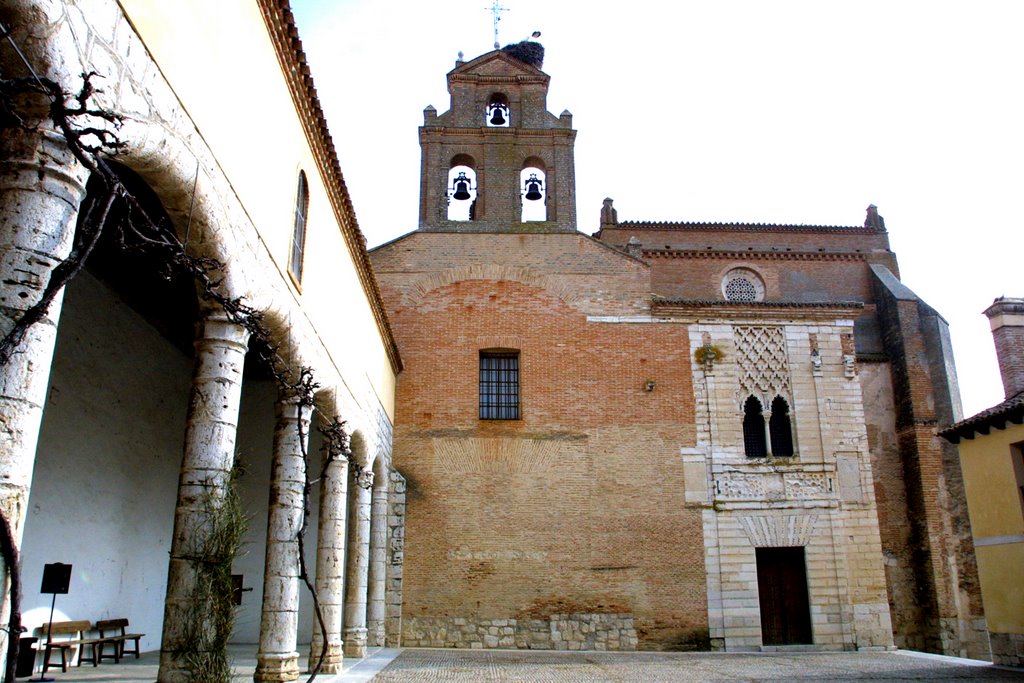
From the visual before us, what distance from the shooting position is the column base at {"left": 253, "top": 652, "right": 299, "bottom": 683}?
795 centimetres

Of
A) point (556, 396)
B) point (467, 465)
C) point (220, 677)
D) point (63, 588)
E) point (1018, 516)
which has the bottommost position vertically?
point (220, 677)

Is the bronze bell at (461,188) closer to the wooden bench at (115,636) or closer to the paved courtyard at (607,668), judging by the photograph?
the paved courtyard at (607,668)

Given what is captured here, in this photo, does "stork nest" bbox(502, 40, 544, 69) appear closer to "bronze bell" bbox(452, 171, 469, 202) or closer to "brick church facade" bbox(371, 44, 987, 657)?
"brick church facade" bbox(371, 44, 987, 657)

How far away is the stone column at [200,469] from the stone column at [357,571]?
21.8 feet

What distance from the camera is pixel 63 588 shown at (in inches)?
377

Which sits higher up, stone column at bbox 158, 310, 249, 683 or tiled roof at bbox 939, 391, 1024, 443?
tiled roof at bbox 939, 391, 1024, 443

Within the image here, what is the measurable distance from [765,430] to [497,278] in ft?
21.6

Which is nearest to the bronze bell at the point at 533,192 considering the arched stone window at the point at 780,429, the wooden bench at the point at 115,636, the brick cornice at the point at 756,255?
the brick cornice at the point at 756,255

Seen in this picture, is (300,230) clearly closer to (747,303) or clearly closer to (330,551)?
(330,551)

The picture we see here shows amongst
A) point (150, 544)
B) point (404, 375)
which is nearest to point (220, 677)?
point (150, 544)

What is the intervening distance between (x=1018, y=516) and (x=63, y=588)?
45.0 feet

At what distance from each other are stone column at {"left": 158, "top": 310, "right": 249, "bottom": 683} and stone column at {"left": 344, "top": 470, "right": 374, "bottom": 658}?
6.64 m

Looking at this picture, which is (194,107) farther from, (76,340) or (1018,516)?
(1018,516)

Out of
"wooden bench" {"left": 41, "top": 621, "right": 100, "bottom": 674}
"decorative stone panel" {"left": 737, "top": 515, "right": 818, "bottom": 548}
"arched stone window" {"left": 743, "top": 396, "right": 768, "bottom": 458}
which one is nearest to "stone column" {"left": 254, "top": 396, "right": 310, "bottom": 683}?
"wooden bench" {"left": 41, "top": 621, "right": 100, "bottom": 674}
